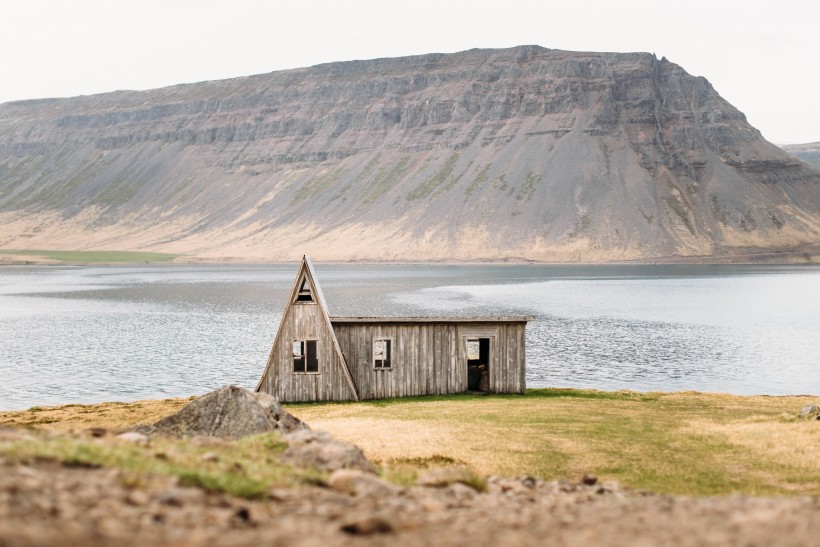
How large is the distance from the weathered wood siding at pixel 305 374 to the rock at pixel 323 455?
19.3 m

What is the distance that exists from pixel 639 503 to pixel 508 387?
25.4 m

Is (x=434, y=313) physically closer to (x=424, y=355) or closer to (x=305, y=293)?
(x=424, y=355)

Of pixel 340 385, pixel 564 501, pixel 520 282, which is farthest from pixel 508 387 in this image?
pixel 520 282

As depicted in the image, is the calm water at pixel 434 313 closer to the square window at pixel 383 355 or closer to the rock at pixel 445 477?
the square window at pixel 383 355

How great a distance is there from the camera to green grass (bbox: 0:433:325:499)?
36.4ft

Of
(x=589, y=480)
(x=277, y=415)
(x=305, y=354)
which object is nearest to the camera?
(x=589, y=480)

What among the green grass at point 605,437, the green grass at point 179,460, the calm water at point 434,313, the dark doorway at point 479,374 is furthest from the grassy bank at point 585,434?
the calm water at point 434,313

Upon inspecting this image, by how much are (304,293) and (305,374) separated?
339 cm

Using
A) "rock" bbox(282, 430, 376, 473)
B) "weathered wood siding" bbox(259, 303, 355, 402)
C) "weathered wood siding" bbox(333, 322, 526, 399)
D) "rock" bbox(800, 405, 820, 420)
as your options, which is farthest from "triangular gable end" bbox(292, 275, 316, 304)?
"rock" bbox(282, 430, 376, 473)

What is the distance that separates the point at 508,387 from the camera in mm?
37125

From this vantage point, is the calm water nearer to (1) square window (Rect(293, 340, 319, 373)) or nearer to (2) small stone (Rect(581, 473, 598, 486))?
(1) square window (Rect(293, 340, 319, 373))

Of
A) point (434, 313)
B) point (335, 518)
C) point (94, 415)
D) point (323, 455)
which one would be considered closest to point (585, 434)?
point (323, 455)

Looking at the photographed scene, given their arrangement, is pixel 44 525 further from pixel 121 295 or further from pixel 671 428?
pixel 121 295

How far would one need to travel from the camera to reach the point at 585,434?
2498cm
